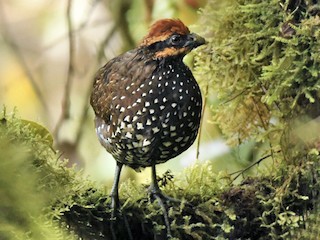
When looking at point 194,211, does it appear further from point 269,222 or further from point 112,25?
point 112,25

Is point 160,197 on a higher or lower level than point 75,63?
lower

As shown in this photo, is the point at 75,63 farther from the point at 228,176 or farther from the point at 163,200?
the point at 163,200

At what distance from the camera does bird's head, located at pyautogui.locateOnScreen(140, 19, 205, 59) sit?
1.92m

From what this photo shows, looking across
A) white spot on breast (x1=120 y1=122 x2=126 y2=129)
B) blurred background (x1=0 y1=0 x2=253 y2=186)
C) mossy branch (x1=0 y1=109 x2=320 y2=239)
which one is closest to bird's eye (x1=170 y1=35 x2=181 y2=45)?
white spot on breast (x1=120 y1=122 x2=126 y2=129)

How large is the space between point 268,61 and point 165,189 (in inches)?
19.1

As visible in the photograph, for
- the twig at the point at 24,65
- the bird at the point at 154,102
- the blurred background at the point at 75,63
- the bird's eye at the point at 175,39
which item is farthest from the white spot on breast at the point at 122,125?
the twig at the point at 24,65

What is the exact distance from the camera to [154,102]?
193cm

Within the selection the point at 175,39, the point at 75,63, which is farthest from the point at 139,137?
the point at 75,63

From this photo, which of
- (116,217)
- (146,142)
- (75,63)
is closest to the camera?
(116,217)

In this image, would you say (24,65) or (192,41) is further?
(24,65)

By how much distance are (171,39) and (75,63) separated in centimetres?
167

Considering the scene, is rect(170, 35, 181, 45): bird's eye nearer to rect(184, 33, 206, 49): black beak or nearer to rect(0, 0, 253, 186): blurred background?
rect(184, 33, 206, 49): black beak

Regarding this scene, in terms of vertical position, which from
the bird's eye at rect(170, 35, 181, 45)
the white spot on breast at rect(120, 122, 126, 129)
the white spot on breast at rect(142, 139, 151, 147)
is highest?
the bird's eye at rect(170, 35, 181, 45)

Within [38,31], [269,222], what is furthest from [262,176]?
[38,31]
